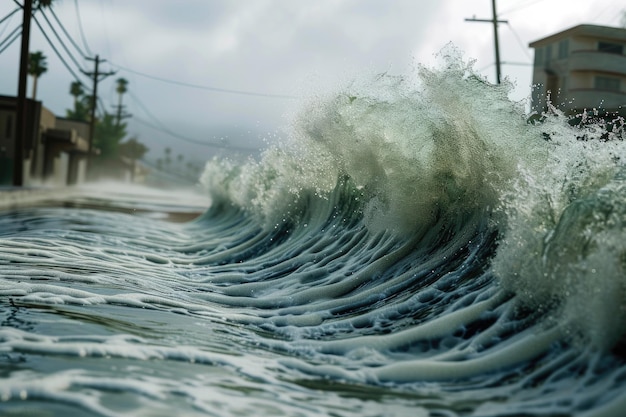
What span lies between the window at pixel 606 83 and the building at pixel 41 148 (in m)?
31.6

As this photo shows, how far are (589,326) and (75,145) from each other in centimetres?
5775

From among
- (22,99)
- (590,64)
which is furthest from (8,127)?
(590,64)

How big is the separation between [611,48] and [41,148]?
34797 mm

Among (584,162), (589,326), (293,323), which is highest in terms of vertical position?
(584,162)

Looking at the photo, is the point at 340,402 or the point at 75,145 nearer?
the point at 340,402

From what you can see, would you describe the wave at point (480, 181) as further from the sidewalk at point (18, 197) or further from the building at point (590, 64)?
the building at point (590, 64)

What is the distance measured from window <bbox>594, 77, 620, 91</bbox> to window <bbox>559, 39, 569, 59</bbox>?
2.50 meters

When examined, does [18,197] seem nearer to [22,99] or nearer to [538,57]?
[22,99]

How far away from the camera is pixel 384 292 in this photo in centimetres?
766

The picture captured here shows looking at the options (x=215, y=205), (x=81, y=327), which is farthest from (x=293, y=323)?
(x=215, y=205)

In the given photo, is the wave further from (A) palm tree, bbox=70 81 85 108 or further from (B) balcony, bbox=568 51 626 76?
(A) palm tree, bbox=70 81 85 108

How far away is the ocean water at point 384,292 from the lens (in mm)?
4418

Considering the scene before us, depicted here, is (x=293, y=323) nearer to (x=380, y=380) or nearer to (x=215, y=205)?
(x=380, y=380)

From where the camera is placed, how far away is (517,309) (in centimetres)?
565
